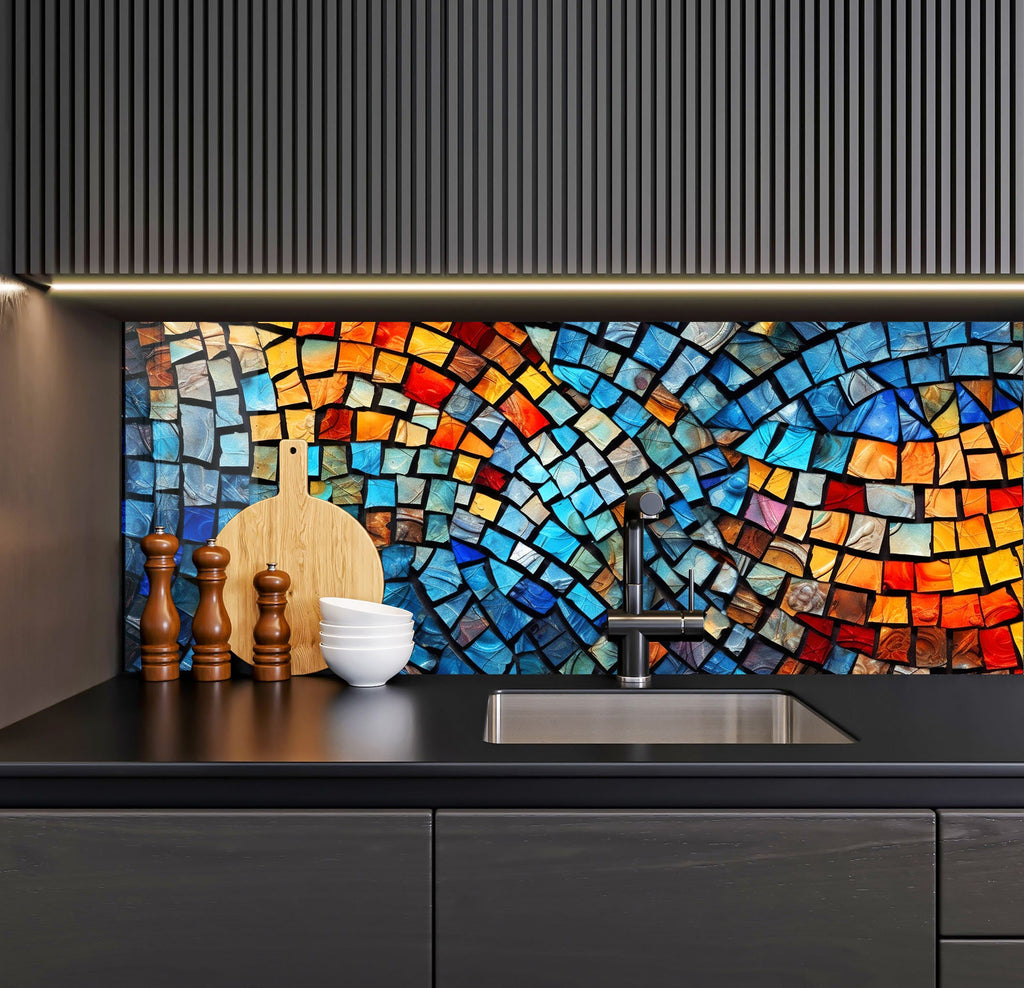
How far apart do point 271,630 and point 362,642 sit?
211 millimetres

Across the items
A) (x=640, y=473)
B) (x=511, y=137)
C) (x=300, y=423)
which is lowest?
(x=640, y=473)

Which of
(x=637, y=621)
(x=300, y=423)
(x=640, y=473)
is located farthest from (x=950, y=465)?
(x=300, y=423)

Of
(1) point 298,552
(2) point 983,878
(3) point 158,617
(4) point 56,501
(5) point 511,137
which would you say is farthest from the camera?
(1) point 298,552

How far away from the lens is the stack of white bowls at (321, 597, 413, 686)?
161 centimetres

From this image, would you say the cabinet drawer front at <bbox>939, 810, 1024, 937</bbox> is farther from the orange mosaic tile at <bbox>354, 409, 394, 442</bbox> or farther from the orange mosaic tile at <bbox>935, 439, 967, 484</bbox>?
the orange mosaic tile at <bbox>354, 409, 394, 442</bbox>

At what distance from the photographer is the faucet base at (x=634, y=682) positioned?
1659mm

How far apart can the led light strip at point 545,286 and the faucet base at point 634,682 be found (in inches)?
29.7

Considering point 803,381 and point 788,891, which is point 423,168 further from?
point 788,891

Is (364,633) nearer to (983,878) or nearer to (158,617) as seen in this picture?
(158,617)

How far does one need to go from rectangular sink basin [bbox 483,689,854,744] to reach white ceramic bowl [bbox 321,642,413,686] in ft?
0.70

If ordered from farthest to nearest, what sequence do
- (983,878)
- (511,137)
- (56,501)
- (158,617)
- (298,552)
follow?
(298,552) < (158,617) < (56,501) < (511,137) < (983,878)

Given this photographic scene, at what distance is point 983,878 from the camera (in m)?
1.09

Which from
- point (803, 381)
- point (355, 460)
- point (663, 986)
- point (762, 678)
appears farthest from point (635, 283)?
point (663, 986)

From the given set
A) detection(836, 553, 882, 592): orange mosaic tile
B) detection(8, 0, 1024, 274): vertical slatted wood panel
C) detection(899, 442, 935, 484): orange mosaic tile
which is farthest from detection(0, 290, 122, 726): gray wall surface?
detection(899, 442, 935, 484): orange mosaic tile
